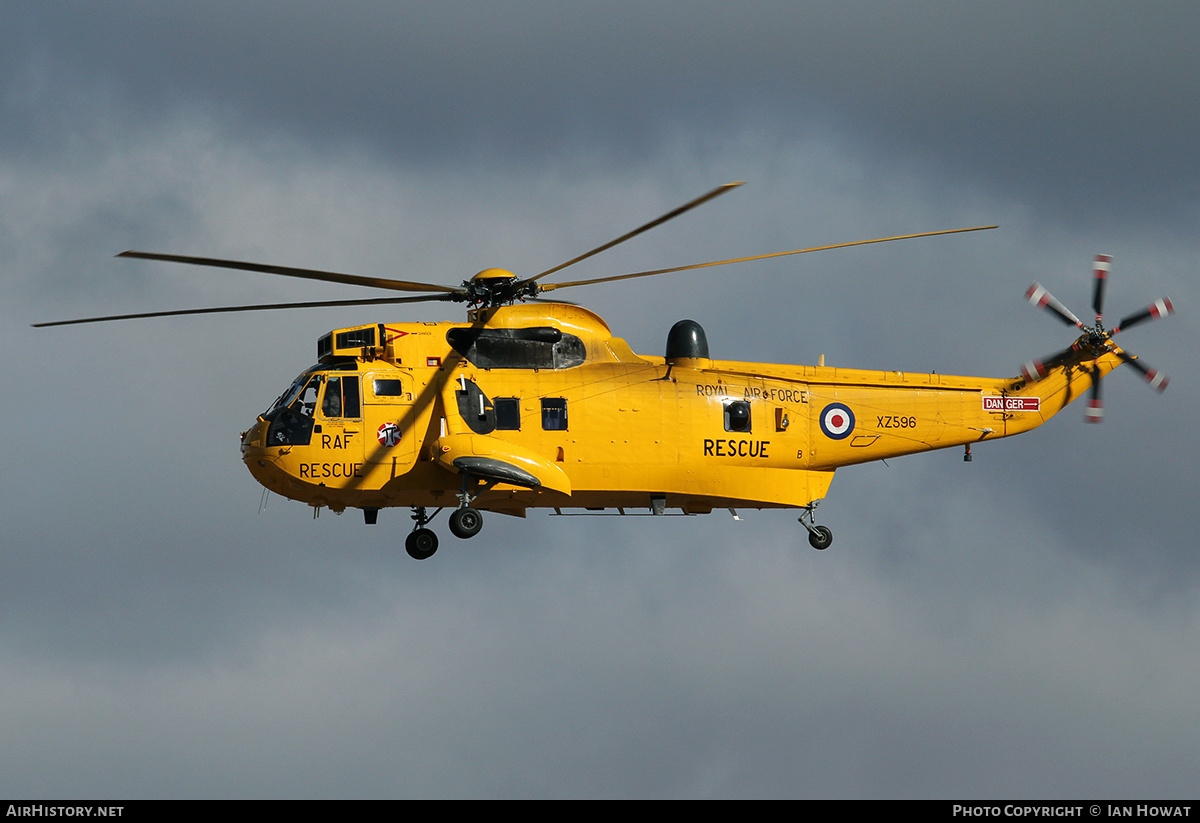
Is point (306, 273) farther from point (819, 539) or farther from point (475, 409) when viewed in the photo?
point (819, 539)

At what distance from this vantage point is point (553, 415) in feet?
121

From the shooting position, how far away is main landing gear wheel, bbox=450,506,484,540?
35.8 m

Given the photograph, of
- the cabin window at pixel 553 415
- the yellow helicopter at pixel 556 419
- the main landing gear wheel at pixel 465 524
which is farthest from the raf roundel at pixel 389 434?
the cabin window at pixel 553 415

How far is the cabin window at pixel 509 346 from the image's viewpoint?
37219mm

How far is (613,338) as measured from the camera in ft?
126

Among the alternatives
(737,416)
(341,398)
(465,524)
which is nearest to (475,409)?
(465,524)

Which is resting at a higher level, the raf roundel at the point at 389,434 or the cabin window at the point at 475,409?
the cabin window at the point at 475,409

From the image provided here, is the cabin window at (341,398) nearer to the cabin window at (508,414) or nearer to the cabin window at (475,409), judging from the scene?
the cabin window at (475,409)

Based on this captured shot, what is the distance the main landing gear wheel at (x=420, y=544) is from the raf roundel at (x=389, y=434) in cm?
265

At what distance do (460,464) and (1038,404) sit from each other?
51.7 feet

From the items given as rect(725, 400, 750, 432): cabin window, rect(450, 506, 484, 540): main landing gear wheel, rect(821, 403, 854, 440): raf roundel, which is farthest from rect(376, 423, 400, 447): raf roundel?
rect(821, 403, 854, 440): raf roundel

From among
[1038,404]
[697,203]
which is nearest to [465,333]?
[697,203]

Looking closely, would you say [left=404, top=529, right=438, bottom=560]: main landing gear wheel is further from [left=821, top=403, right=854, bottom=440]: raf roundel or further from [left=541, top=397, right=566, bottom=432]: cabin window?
[left=821, top=403, right=854, bottom=440]: raf roundel
